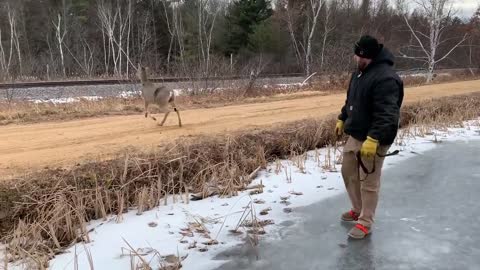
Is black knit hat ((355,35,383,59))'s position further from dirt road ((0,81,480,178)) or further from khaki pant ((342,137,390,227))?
dirt road ((0,81,480,178))

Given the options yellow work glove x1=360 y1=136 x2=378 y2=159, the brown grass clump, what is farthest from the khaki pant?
the brown grass clump

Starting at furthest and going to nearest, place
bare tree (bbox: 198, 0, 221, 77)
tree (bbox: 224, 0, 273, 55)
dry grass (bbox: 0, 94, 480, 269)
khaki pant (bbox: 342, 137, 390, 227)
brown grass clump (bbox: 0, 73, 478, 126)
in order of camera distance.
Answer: tree (bbox: 224, 0, 273, 55) → bare tree (bbox: 198, 0, 221, 77) → brown grass clump (bbox: 0, 73, 478, 126) → dry grass (bbox: 0, 94, 480, 269) → khaki pant (bbox: 342, 137, 390, 227)

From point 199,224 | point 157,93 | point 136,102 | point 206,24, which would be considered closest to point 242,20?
point 206,24

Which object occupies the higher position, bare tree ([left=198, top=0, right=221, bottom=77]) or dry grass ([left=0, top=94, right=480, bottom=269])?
bare tree ([left=198, top=0, right=221, bottom=77])

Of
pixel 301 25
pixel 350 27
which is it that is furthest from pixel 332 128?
pixel 350 27

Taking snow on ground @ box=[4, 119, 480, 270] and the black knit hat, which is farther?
the black knit hat

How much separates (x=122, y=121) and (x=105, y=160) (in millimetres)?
4964

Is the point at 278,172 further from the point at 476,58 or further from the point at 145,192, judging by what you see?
the point at 476,58

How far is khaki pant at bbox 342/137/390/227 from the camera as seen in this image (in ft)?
17.9

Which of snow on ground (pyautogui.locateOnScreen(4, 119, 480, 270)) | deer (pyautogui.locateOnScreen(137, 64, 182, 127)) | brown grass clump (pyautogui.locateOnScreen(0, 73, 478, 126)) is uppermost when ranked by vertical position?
deer (pyautogui.locateOnScreen(137, 64, 182, 127))

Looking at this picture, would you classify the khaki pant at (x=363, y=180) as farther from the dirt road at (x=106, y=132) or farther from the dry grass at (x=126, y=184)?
the dirt road at (x=106, y=132)

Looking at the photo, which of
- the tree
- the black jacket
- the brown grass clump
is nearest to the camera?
the black jacket

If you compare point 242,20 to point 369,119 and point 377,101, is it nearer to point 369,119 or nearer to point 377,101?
point 369,119

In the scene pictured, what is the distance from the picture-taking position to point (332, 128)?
10.7 meters
